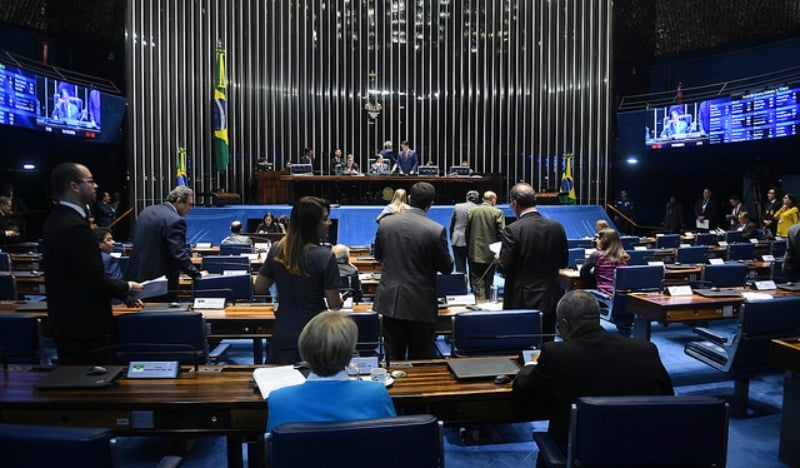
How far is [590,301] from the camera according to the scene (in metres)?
2.44

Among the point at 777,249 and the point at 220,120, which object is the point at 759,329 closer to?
the point at 777,249

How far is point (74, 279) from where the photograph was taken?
9.71 feet

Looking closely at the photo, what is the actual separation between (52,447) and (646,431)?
1651 mm

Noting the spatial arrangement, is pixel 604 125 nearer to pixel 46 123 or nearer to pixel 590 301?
pixel 46 123

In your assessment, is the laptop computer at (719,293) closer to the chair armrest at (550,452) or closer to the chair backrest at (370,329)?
the chair backrest at (370,329)

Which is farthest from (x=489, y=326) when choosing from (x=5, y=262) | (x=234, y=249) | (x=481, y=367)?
(x=5, y=262)

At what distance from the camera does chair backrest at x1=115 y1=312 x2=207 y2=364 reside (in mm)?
3379

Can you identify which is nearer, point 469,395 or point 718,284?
point 469,395

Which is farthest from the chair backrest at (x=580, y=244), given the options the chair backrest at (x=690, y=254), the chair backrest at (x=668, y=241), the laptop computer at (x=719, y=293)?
the laptop computer at (x=719, y=293)

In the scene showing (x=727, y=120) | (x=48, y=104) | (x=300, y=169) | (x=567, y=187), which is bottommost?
(x=567, y=187)

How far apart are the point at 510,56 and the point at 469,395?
15.9 metres

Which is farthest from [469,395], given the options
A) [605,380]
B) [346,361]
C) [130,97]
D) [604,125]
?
[604,125]

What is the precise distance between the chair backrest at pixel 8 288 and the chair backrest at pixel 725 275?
19.5ft

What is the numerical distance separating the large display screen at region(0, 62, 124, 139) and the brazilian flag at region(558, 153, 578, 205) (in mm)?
10350
